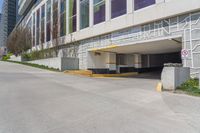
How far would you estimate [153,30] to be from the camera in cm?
1812

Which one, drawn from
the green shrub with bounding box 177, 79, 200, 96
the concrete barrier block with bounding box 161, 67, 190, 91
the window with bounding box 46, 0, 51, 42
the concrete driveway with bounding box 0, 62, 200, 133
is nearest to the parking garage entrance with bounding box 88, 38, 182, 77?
the concrete barrier block with bounding box 161, 67, 190, 91

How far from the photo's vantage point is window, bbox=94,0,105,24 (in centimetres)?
2444

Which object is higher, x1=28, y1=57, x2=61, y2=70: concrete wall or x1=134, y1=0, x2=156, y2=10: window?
x1=134, y1=0, x2=156, y2=10: window

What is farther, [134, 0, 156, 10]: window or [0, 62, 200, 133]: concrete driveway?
[134, 0, 156, 10]: window

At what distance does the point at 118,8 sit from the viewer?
2216 cm

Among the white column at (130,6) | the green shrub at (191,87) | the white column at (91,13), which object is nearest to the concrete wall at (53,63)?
the white column at (91,13)

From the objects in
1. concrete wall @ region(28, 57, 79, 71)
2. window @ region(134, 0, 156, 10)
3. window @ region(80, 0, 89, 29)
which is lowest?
concrete wall @ region(28, 57, 79, 71)

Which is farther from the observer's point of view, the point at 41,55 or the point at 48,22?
the point at 41,55

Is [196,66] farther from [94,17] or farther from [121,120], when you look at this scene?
[94,17]

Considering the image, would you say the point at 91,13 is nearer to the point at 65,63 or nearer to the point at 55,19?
the point at 65,63

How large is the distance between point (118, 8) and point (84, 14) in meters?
7.33

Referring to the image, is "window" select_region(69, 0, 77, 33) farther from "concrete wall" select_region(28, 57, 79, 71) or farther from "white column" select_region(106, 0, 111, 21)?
"white column" select_region(106, 0, 111, 21)

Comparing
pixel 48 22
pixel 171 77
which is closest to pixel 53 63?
pixel 48 22

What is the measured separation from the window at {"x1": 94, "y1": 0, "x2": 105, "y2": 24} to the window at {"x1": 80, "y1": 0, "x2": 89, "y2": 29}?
193cm
